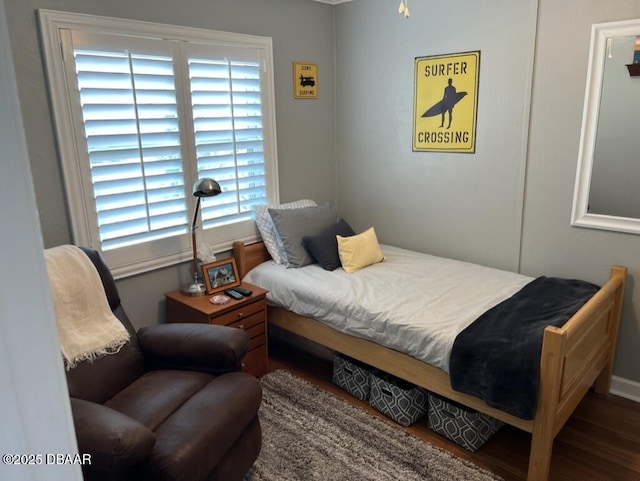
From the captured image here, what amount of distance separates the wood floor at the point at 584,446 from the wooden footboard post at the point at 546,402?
0.68 feet

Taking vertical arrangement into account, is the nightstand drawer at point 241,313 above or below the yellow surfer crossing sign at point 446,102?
below

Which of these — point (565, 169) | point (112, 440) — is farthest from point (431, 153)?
point (112, 440)

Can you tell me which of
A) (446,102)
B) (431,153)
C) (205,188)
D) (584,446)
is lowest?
(584,446)

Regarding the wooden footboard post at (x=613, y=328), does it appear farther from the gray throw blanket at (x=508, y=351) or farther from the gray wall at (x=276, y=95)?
the gray wall at (x=276, y=95)

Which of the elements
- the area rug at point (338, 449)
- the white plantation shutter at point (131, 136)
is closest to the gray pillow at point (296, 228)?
the white plantation shutter at point (131, 136)

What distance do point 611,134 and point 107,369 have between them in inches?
114

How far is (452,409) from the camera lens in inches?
96.3

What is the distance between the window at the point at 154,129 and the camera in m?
2.53

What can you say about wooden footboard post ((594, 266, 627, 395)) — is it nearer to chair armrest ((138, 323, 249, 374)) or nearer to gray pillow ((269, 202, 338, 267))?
gray pillow ((269, 202, 338, 267))

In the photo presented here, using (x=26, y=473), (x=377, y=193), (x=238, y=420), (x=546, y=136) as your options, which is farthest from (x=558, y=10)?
(x=26, y=473)

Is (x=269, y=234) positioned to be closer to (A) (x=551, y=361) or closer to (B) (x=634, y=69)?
(A) (x=551, y=361)

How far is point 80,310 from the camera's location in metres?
2.28

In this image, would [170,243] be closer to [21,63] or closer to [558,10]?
[21,63]

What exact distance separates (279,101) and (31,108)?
1.67m
